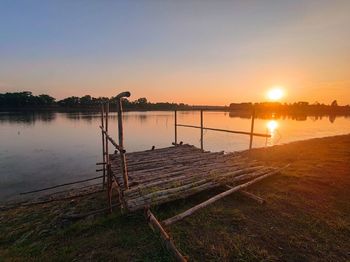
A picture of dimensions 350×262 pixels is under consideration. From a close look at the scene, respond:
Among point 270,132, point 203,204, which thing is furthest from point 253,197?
point 270,132

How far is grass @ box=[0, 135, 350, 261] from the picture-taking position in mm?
3631

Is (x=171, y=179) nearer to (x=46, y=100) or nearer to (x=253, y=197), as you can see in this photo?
(x=253, y=197)

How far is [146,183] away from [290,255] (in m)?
3.58

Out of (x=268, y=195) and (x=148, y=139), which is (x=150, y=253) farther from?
(x=148, y=139)

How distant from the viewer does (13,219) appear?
7391mm

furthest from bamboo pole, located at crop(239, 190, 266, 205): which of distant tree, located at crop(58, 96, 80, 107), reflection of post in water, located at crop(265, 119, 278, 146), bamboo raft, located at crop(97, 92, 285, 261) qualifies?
distant tree, located at crop(58, 96, 80, 107)

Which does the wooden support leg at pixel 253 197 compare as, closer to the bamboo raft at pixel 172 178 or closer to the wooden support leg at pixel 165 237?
the bamboo raft at pixel 172 178

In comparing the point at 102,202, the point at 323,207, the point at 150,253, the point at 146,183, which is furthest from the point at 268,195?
the point at 102,202

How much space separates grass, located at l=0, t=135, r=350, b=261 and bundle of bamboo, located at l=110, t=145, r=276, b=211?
0.32 meters

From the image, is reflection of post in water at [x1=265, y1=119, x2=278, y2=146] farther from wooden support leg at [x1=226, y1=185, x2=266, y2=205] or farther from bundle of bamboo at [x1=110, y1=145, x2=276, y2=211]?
wooden support leg at [x1=226, y1=185, x2=266, y2=205]

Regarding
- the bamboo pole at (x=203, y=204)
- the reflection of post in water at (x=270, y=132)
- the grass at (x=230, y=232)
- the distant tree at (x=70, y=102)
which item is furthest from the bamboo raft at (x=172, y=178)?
the distant tree at (x=70, y=102)

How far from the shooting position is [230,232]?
13.6ft

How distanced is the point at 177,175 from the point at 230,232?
2.77 meters

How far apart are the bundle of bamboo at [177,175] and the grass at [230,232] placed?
1.05 feet
